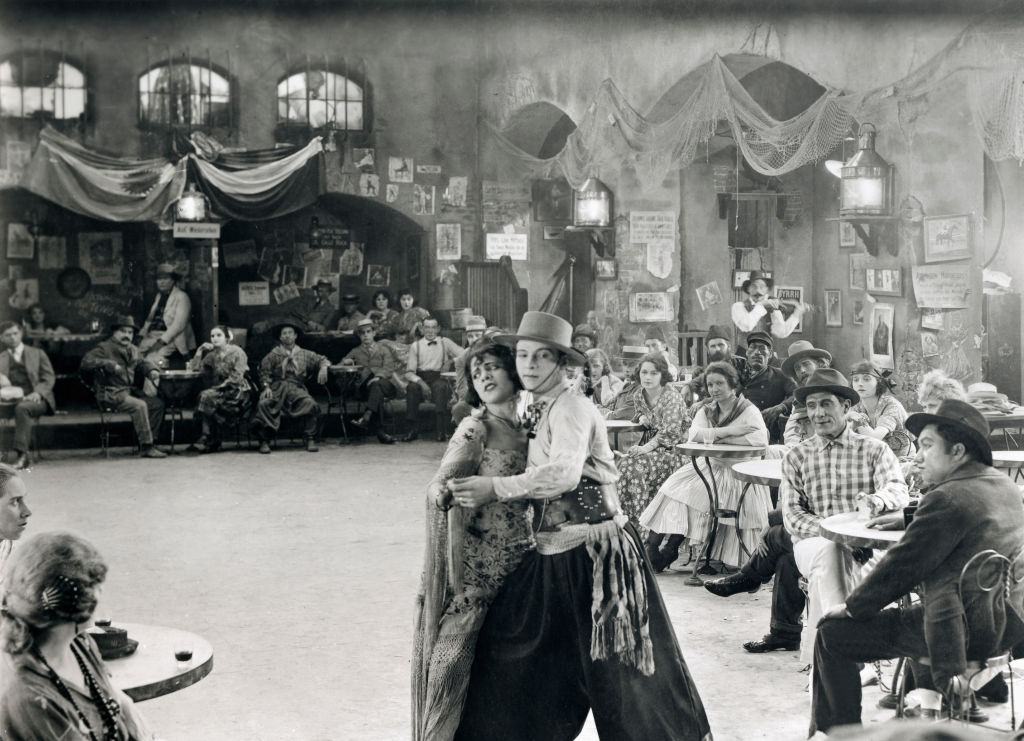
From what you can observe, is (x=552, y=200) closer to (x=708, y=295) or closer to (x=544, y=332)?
(x=708, y=295)

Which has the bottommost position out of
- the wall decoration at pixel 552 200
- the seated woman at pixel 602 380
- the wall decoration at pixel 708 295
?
the seated woman at pixel 602 380

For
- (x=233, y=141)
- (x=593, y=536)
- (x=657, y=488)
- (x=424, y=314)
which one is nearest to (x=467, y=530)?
(x=593, y=536)

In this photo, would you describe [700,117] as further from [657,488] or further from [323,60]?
[323,60]

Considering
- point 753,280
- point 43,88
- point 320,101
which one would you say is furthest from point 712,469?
point 43,88

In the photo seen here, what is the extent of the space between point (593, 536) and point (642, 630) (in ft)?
1.15

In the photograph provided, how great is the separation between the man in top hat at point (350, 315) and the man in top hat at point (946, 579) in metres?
12.2

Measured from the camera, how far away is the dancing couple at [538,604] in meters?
4.07

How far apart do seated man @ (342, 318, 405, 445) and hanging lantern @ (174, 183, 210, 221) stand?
225 cm

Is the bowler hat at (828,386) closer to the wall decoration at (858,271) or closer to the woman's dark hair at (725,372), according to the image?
the woman's dark hair at (725,372)

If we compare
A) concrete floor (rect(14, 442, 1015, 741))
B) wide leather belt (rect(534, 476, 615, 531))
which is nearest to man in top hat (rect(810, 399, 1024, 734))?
concrete floor (rect(14, 442, 1015, 741))

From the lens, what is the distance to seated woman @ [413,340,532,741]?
4.06 m

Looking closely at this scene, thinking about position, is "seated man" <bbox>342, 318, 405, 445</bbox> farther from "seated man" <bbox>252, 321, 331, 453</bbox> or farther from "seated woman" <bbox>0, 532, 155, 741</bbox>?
"seated woman" <bbox>0, 532, 155, 741</bbox>

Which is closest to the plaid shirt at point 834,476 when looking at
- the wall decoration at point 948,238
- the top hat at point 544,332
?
the top hat at point 544,332

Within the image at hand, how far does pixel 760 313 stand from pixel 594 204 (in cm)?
220
